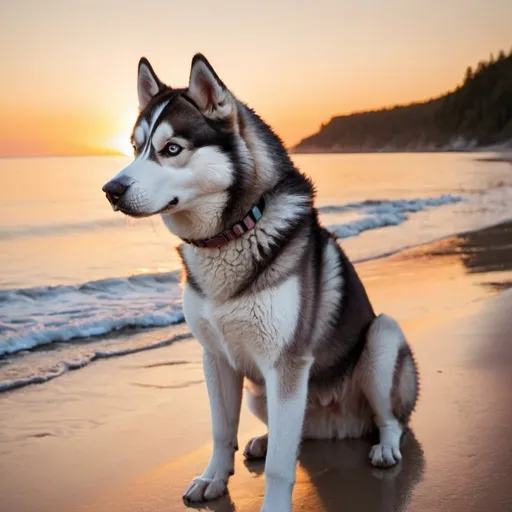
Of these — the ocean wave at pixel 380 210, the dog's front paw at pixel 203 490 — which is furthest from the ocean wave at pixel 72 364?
the ocean wave at pixel 380 210

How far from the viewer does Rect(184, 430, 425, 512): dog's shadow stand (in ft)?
9.41

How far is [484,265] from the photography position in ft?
27.5

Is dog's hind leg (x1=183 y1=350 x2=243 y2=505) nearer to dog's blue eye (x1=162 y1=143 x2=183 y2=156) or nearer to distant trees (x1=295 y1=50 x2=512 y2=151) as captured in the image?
dog's blue eye (x1=162 y1=143 x2=183 y2=156)

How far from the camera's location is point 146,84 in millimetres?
2951

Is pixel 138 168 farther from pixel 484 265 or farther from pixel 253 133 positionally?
pixel 484 265

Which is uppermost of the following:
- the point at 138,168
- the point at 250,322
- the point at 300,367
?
the point at 138,168

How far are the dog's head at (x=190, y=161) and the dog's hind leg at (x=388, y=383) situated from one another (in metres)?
0.95

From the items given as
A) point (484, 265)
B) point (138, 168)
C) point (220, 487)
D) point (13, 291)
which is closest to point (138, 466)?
point (220, 487)

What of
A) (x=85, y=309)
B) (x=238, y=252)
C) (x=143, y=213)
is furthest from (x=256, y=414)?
(x=85, y=309)

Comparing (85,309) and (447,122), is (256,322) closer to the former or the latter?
(85,309)

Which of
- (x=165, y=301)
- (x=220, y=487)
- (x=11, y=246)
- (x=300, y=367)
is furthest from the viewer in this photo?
(x=11, y=246)

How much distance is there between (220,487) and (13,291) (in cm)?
586

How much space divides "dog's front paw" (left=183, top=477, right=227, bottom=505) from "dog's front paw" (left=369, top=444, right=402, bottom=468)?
0.67 metres

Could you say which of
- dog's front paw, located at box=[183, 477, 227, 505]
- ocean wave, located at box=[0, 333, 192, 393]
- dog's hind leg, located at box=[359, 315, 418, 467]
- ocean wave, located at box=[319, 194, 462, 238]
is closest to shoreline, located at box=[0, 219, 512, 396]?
ocean wave, located at box=[0, 333, 192, 393]
